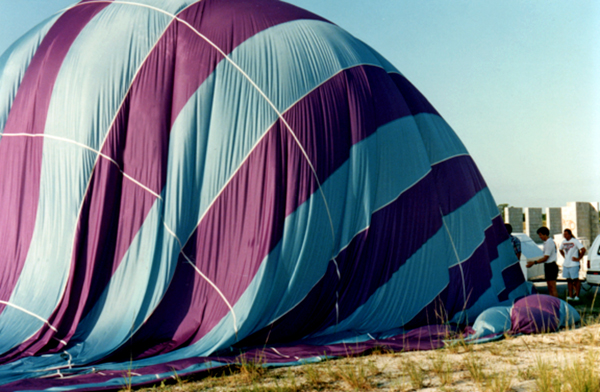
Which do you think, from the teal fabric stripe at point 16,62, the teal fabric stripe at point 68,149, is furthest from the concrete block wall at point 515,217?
the teal fabric stripe at point 16,62

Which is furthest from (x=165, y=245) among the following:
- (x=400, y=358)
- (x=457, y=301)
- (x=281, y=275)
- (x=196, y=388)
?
(x=457, y=301)

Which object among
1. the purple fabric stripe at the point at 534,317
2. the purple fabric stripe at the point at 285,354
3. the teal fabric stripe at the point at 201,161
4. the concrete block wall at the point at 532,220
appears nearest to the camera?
the purple fabric stripe at the point at 285,354

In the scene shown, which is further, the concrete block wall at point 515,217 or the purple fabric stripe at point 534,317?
the concrete block wall at point 515,217

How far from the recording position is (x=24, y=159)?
5.73 meters

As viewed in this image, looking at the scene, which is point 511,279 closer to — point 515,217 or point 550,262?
point 550,262

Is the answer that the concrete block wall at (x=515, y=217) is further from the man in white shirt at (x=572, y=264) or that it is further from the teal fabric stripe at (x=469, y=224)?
the teal fabric stripe at (x=469, y=224)

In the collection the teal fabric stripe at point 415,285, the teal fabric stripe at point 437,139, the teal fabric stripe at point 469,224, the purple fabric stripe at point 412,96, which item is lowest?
the teal fabric stripe at point 415,285

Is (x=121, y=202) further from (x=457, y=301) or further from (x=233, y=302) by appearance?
(x=457, y=301)

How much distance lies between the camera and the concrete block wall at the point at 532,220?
19875 mm

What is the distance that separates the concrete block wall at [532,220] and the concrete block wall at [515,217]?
22cm

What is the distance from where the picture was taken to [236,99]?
5703 mm

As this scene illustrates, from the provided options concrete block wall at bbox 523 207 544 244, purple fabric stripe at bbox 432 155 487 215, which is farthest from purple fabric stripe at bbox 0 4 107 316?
concrete block wall at bbox 523 207 544 244

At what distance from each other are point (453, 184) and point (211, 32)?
362 centimetres

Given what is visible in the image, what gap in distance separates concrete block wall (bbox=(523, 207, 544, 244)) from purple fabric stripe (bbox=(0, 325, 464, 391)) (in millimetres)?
15074
